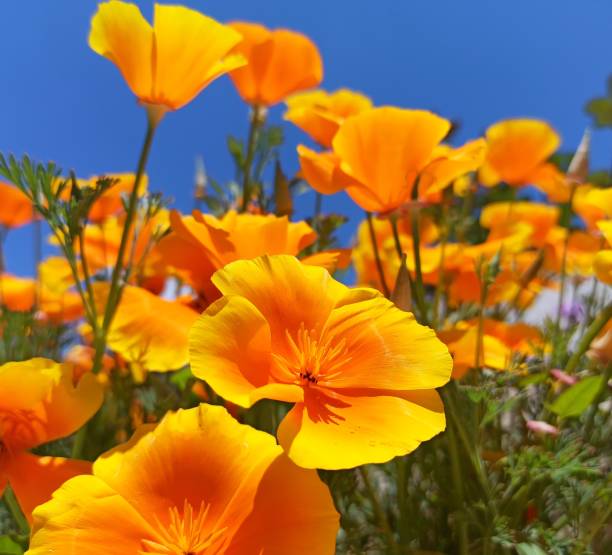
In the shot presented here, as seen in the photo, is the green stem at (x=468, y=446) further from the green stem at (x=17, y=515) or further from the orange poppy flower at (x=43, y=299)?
the orange poppy flower at (x=43, y=299)

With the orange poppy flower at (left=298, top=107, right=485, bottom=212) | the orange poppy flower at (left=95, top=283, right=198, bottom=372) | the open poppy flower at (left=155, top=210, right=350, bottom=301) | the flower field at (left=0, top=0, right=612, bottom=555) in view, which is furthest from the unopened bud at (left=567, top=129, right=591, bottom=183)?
the orange poppy flower at (left=95, top=283, right=198, bottom=372)

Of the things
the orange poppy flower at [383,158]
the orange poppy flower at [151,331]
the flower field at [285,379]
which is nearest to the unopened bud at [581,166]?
the flower field at [285,379]

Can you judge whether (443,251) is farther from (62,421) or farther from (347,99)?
(62,421)

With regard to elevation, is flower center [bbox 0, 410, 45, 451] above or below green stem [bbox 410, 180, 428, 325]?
below

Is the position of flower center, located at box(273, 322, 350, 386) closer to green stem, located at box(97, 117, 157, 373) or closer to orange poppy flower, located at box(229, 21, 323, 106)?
green stem, located at box(97, 117, 157, 373)

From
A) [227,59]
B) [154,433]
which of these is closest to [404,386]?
[154,433]

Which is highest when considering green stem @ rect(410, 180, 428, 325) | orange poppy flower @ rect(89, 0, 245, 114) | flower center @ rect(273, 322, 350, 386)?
orange poppy flower @ rect(89, 0, 245, 114)

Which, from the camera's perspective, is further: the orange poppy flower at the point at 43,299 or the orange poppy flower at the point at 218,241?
the orange poppy flower at the point at 43,299
